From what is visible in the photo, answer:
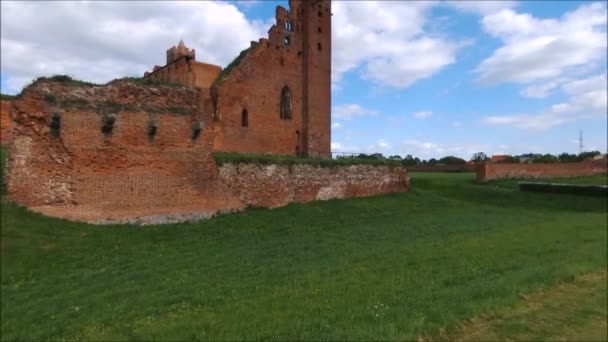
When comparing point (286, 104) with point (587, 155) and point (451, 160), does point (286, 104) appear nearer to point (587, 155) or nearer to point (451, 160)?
point (451, 160)

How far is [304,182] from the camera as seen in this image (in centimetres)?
1984

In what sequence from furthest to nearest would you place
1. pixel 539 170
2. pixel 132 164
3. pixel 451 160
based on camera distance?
pixel 451 160 → pixel 539 170 → pixel 132 164

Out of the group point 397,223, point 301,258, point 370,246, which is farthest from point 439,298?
point 397,223

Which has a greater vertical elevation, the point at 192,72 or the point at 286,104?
the point at 192,72

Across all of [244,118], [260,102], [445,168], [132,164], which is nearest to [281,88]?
[260,102]

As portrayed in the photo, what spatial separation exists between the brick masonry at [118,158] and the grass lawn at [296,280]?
79 centimetres

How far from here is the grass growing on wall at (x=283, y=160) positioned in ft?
55.0

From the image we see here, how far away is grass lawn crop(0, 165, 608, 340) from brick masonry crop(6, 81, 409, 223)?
0.79 metres

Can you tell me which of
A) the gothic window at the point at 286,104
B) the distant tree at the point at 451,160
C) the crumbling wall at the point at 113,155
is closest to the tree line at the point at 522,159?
the distant tree at the point at 451,160

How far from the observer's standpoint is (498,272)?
8836mm

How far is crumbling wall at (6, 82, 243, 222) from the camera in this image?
12719 millimetres

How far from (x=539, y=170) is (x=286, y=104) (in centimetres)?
2154

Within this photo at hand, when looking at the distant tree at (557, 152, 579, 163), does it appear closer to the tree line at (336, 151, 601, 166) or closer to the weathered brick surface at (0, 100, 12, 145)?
the tree line at (336, 151, 601, 166)

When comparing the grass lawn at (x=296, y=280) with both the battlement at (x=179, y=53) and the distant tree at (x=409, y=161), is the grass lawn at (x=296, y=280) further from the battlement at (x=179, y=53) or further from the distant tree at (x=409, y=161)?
the distant tree at (x=409, y=161)
